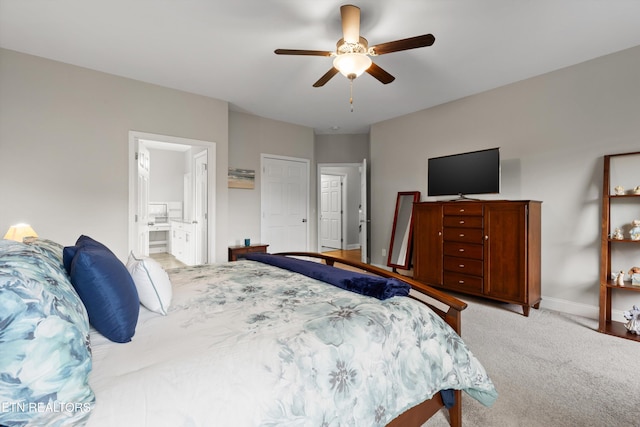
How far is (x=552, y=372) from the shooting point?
203 cm

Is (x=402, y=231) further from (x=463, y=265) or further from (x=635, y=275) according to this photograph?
(x=635, y=275)

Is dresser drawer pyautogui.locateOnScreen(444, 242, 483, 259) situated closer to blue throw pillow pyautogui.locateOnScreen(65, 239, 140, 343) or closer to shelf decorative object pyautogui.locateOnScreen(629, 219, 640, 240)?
shelf decorative object pyautogui.locateOnScreen(629, 219, 640, 240)

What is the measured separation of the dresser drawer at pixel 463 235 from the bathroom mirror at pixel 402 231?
871 millimetres

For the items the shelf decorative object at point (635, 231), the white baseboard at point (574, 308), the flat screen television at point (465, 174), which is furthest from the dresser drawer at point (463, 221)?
the shelf decorative object at point (635, 231)

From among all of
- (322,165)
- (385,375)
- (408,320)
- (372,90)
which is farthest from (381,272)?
(322,165)

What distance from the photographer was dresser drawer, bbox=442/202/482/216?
341 cm

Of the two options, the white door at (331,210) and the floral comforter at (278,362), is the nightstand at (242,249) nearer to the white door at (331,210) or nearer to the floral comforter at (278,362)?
the floral comforter at (278,362)

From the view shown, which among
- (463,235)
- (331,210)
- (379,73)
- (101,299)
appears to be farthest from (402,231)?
(101,299)

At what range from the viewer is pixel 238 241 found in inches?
188

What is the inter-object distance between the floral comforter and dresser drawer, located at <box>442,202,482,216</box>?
2372mm

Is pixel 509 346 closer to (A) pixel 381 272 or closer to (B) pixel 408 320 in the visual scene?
(A) pixel 381 272

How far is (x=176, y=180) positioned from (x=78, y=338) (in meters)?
7.38

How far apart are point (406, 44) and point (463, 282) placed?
2776 mm

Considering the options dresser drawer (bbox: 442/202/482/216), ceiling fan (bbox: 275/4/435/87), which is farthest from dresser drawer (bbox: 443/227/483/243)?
ceiling fan (bbox: 275/4/435/87)
